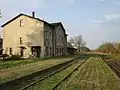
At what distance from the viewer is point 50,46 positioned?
58.8 m

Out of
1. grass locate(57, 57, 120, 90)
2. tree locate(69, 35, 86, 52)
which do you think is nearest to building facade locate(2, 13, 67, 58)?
grass locate(57, 57, 120, 90)

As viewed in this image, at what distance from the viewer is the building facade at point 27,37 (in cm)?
5366

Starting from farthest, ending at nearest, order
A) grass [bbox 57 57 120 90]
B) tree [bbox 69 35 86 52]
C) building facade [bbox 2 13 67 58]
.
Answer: tree [bbox 69 35 86 52] < building facade [bbox 2 13 67 58] < grass [bbox 57 57 120 90]

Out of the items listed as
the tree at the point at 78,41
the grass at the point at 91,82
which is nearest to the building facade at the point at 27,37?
the grass at the point at 91,82

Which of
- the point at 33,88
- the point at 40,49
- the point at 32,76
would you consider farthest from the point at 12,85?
the point at 40,49

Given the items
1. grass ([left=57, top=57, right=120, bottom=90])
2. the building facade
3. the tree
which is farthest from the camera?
the tree

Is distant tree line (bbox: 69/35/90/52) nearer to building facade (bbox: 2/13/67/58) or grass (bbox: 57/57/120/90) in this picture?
building facade (bbox: 2/13/67/58)

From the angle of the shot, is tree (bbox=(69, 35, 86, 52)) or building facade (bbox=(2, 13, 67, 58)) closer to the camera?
building facade (bbox=(2, 13, 67, 58))

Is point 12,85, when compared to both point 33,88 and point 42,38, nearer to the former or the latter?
point 33,88

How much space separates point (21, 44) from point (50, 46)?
6.78 metres

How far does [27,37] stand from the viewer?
5481 centimetres

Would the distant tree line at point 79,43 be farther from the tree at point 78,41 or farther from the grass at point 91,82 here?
the grass at point 91,82

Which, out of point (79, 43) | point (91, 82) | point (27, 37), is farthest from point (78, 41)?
point (91, 82)

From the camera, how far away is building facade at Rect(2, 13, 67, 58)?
53656mm
